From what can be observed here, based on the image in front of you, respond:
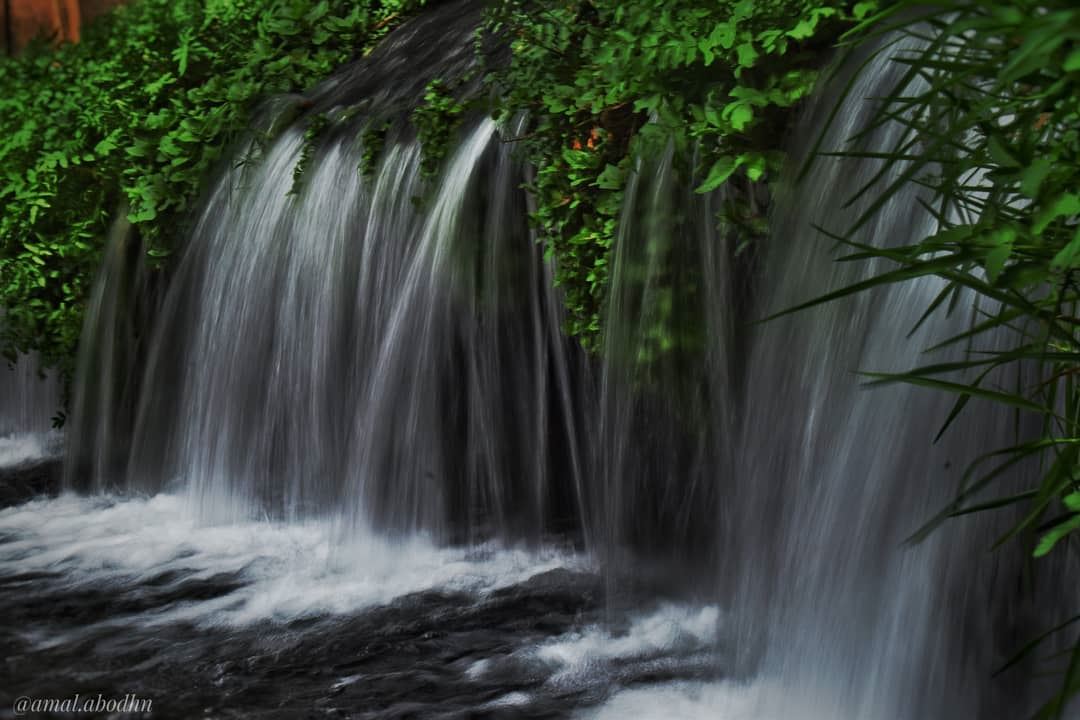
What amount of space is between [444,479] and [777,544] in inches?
69.4

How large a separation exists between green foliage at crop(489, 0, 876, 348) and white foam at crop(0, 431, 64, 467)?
3.91 m

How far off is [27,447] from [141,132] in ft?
6.95

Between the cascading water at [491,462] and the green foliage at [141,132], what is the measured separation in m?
0.33

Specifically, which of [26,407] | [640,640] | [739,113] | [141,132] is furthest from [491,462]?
[26,407]

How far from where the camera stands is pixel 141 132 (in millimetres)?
6688

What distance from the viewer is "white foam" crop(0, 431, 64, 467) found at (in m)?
7.29

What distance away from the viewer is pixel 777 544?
11.3ft

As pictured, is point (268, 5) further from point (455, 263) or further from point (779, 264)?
point (779, 264)

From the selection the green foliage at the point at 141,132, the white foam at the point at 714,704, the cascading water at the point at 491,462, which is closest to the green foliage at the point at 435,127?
the cascading water at the point at 491,462

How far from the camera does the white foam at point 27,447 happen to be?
23.9 feet

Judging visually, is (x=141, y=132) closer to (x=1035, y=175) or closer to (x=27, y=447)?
(x=27, y=447)

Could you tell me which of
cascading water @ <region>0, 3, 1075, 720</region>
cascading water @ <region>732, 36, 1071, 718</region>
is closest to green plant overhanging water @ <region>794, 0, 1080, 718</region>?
cascading water @ <region>732, 36, 1071, 718</region>

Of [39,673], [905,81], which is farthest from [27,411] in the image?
[905,81]

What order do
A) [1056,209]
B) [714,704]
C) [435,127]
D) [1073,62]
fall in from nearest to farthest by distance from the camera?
[1073,62], [1056,209], [714,704], [435,127]
